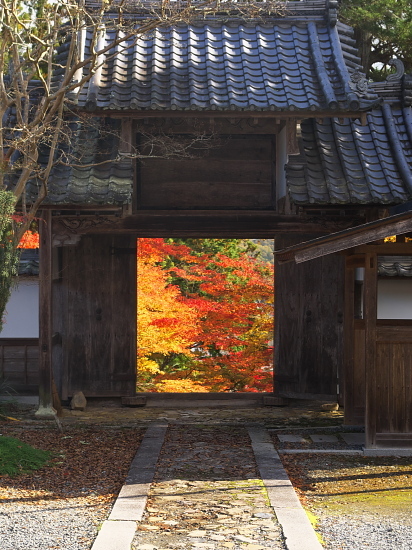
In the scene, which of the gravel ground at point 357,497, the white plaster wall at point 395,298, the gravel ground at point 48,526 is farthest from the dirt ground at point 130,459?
the white plaster wall at point 395,298

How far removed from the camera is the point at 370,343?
9.20 metres

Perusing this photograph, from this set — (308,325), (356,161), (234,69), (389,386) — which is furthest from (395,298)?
(234,69)

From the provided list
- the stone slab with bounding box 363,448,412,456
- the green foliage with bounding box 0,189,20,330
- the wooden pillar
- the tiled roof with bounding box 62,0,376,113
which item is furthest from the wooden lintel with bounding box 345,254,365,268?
the green foliage with bounding box 0,189,20,330

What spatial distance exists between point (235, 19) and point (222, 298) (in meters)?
6.69

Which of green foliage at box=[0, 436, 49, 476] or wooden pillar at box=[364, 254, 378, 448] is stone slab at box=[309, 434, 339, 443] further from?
green foliage at box=[0, 436, 49, 476]

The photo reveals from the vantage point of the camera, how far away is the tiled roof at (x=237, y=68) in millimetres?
11227

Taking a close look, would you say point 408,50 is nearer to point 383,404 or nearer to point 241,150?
point 241,150

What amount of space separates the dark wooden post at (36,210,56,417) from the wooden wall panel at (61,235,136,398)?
1693 millimetres

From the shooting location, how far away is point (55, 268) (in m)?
12.7

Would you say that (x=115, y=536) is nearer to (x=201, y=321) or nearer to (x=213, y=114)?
(x=213, y=114)

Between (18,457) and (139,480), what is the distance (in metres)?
1.54

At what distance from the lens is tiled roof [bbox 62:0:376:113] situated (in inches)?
442

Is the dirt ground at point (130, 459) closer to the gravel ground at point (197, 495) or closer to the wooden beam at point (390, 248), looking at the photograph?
the gravel ground at point (197, 495)

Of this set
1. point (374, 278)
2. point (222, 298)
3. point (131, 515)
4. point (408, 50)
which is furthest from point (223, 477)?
point (408, 50)
